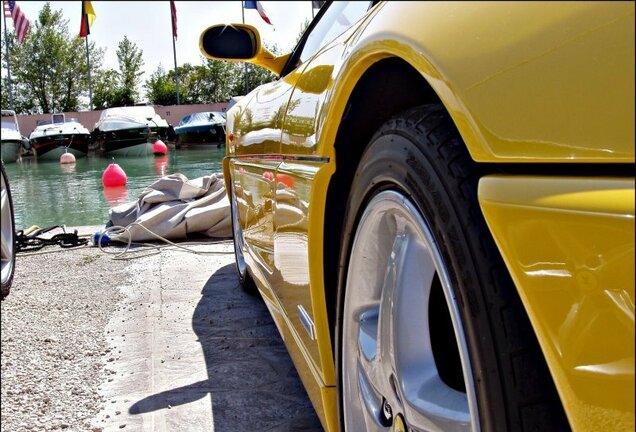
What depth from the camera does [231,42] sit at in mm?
3057

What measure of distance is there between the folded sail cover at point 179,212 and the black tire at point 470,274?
4.90 metres

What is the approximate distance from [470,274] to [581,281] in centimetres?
22

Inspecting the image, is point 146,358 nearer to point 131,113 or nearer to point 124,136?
point 124,136

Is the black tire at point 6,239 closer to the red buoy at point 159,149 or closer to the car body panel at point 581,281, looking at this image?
the car body panel at point 581,281

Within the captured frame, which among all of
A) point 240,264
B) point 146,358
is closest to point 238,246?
point 240,264

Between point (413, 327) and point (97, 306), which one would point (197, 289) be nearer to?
point (97, 306)

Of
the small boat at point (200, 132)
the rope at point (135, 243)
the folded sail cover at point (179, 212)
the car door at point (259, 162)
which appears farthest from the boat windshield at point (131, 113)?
the car door at point (259, 162)

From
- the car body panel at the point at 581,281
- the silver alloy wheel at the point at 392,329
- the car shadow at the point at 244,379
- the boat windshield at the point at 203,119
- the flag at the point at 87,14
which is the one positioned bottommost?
the car shadow at the point at 244,379

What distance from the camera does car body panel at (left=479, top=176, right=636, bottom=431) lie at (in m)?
0.69

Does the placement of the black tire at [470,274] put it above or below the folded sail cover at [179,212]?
above

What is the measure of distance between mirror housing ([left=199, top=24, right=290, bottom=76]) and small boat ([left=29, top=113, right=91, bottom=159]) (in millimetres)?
25043

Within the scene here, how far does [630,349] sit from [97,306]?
11.8 ft

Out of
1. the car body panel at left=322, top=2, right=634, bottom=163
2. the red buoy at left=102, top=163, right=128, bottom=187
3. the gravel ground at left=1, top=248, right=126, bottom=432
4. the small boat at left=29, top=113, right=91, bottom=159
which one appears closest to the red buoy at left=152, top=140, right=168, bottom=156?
the small boat at left=29, top=113, right=91, bottom=159

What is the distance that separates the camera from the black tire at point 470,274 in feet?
2.94
